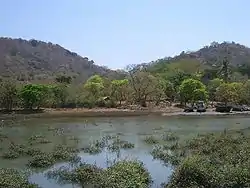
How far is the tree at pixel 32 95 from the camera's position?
244 feet

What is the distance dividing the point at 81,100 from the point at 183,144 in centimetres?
4830

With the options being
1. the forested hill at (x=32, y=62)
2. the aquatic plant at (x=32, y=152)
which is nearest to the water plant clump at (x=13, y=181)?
the aquatic plant at (x=32, y=152)

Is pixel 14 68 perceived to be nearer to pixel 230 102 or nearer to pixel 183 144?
pixel 230 102

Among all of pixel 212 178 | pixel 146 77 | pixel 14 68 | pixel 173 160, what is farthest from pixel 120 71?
pixel 212 178

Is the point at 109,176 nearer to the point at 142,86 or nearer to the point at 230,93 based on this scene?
the point at 230,93

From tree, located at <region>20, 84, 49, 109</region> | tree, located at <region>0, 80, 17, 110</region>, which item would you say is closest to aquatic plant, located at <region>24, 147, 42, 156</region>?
tree, located at <region>20, 84, 49, 109</region>

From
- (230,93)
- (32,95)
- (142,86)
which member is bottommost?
(32,95)

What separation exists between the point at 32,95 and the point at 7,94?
500cm

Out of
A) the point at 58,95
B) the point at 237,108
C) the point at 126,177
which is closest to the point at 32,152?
the point at 126,177

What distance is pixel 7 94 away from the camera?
7575 centimetres

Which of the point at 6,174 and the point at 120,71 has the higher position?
the point at 120,71

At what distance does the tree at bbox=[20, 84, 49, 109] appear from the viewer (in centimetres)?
7447

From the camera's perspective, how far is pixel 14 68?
510 feet

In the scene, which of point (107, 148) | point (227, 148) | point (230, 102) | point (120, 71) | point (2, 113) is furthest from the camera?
point (120, 71)
